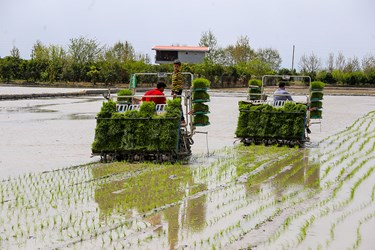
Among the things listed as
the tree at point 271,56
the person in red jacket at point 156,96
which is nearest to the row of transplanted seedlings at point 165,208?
the person in red jacket at point 156,96

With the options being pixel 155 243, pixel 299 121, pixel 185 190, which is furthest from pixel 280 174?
pixel 155 243

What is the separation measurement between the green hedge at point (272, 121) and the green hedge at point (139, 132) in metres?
3.91

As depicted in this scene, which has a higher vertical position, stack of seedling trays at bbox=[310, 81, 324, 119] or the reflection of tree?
stack of seedling trays at bbox=[310, 81, 324, 119]

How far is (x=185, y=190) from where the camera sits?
9.64 m

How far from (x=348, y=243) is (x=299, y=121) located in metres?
9.11

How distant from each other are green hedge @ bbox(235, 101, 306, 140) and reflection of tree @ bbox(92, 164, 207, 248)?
4673 millimetres

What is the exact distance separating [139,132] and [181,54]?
71.2m

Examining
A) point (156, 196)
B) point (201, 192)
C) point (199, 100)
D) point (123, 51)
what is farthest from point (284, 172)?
point (123, 51)

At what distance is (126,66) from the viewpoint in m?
71.2

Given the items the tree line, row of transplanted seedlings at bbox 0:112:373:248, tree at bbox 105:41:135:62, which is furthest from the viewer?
tree at bbox 105:41:135:62

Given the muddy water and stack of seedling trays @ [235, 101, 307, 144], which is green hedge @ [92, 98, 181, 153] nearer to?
the muddy water

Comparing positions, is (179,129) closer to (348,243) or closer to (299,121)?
(299,121)

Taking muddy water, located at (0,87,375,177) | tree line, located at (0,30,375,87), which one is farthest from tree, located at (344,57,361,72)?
muddy water, located at (0,87,375,177)

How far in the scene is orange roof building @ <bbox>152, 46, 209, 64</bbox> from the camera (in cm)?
8281
